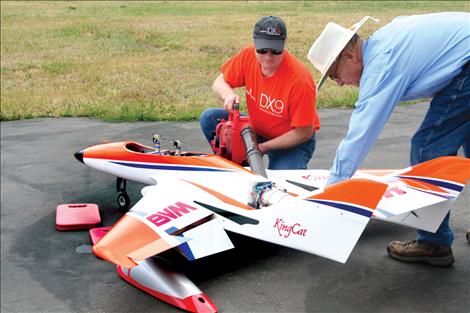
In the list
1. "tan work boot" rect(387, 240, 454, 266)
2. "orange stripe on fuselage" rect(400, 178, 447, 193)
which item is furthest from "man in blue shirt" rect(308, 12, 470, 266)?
"tan work boot" rect(387, 240, 454, 266)

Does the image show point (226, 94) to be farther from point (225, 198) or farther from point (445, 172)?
point (445, 172)

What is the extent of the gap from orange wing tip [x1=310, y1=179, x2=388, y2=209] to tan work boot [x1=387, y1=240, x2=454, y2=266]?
1307 millimetres

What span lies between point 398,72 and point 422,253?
186 centimetres

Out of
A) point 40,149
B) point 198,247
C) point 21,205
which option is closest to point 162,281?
point 198,247

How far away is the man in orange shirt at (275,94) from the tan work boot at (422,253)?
1544 mm

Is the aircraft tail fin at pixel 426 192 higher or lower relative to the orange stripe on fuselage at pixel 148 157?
higher

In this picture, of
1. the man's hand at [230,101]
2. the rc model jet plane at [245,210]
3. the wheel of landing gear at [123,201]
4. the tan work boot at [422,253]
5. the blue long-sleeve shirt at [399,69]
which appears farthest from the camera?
the wheel of landing gear at [123,201]

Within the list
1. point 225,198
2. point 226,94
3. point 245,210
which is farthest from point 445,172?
point 226,94

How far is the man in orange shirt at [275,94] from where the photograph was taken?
6402mm

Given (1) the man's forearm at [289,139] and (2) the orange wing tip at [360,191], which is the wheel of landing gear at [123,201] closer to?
(1) the man's forearm at [289,139]

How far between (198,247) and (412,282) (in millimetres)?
1735

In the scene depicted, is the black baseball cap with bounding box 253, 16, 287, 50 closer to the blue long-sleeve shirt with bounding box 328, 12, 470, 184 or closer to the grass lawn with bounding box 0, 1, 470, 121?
the blue long-sleeve shirt with bounding box 328, 12, 470, 184

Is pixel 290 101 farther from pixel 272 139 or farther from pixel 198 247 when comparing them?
pixel 198 247

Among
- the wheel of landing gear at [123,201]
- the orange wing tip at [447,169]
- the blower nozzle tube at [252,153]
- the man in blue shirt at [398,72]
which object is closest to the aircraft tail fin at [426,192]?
the orange wing tip at [447,169]
